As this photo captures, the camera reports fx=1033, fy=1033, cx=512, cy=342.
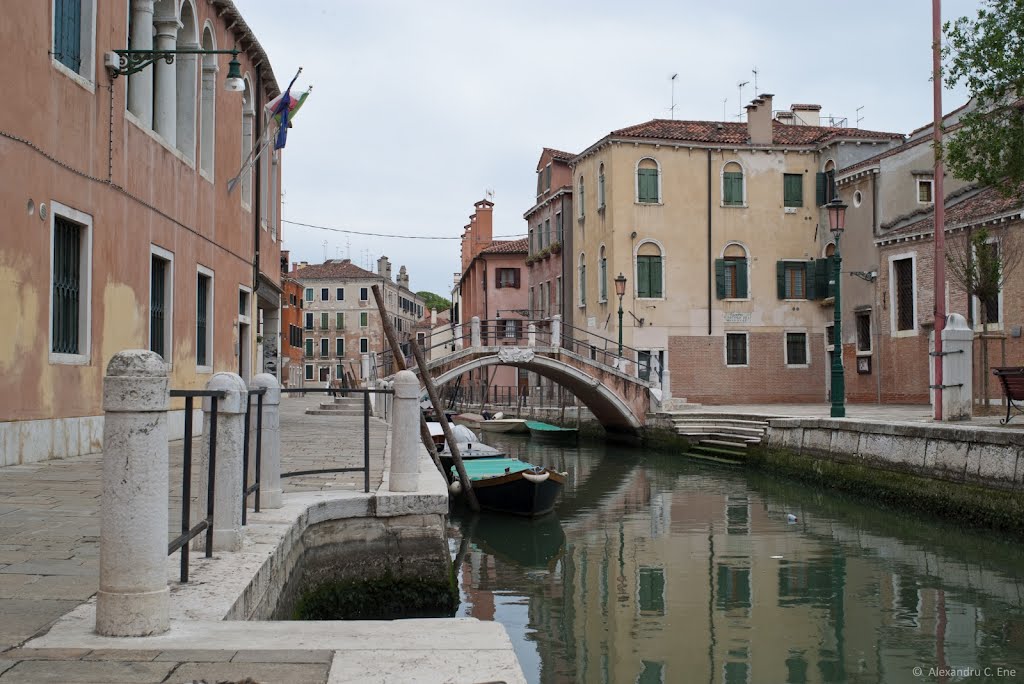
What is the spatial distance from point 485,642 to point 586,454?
24872 millimetres

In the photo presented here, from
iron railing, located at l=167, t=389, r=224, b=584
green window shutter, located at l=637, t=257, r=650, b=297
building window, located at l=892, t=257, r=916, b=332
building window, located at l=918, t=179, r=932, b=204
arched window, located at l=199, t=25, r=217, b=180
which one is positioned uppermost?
building window, located at l=918, t=179, r=932, b=204

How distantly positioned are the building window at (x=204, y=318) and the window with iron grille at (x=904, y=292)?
17903 millimetres

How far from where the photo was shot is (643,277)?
32125 mm

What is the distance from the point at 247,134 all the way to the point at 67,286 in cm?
1002

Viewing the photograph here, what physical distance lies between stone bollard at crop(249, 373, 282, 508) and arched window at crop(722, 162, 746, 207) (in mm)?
27761

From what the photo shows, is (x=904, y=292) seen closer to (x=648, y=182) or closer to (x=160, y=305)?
(x=648, y=182)

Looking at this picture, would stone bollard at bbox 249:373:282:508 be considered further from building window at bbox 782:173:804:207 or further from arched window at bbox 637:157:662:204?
building window at bbox 782:173:804:207

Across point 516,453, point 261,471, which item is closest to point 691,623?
point 261,471

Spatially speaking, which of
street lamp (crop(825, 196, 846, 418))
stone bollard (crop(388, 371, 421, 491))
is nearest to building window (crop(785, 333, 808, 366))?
street lamp (crop(825, 196, 846, 418))

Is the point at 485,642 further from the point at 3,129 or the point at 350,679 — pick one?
the point at 3,129

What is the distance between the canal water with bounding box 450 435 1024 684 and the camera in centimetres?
784

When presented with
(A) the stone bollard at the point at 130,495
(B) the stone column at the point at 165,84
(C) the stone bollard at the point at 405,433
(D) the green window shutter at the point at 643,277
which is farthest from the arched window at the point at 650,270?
(A) the stone bollard at the point at 130,495

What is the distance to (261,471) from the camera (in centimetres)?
668

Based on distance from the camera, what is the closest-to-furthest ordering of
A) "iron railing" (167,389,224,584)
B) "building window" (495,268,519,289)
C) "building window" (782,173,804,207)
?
"iron railing" (167,389,224,584)
"building window" (782,173,804,207)
"building window" (495,268,519,289)
